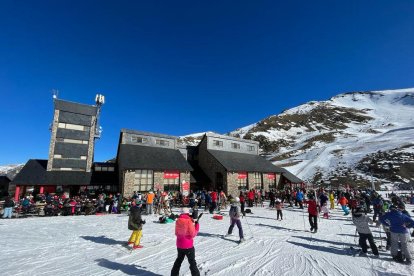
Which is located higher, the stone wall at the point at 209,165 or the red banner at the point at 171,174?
the stone wall at the point at 209,165

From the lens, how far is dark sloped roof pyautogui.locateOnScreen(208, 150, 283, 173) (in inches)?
1104

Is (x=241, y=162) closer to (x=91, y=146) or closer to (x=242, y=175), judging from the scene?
(x=242, y=175)

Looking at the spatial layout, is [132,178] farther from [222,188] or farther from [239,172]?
[239,172]

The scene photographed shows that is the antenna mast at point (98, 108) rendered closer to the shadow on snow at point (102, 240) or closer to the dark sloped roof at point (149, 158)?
the dark sloped roof at point (149, 158)

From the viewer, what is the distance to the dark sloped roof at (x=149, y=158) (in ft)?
77.2

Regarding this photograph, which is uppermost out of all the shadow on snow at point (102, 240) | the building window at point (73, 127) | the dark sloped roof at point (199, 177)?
the building window at point (73, 127)

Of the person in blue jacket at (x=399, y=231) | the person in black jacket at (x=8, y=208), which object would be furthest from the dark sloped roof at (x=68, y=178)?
the person in blue jacket at (x=399, y=231)

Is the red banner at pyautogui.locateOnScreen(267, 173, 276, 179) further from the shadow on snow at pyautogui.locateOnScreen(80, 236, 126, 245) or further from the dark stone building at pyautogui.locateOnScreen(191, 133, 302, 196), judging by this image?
the shadow on snow at pyautogui.locateOnScreen(80, 236, 126, 245)

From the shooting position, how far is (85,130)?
29031 millimetres

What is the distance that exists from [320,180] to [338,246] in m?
44.0

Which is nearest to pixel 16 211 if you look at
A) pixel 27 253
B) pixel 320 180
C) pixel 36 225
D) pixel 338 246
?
pixel 36 225

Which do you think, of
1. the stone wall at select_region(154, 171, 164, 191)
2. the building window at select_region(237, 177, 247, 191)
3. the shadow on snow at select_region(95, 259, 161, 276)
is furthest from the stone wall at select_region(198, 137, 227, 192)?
the shadow on snow at select_region(95, 259, 161, 276)

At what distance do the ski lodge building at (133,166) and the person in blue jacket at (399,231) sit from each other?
18611mm

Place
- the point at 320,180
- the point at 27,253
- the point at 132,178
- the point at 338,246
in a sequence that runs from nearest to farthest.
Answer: the point at 27,253, the point at 338,246, the point at 132,178, the point at 320,180
